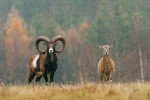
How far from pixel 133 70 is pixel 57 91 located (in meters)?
51.7

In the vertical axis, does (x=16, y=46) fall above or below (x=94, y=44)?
above

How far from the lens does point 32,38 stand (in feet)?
328

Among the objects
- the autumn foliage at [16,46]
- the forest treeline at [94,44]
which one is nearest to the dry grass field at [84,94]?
the forest treeline at [94,44]

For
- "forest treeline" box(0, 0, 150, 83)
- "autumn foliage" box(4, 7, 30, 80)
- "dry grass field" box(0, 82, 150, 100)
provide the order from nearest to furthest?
"dry grass field" box(0, 82, 150, 100), "forest treeline" box(0, 0, 150, 83), "autumn foliage" box(4, 7, 30, 80)

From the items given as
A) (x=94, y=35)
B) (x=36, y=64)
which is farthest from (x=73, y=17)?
(x=36, y=64)

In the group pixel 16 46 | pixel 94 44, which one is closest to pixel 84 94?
pixel 94 44

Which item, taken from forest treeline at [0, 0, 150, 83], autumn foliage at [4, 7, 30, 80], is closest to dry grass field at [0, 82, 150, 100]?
forest treeline at [0, 0, 150, 83]

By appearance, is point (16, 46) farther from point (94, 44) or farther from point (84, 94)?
point (84, 94)

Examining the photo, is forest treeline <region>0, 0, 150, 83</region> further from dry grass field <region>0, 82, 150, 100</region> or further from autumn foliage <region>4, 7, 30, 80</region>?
dry grass field <region>0, 82, 150, 100</region>

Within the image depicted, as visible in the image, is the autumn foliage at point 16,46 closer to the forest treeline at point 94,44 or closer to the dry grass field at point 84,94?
the forest treeline at point 94,44

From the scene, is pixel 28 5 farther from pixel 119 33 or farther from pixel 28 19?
pixel 119 33

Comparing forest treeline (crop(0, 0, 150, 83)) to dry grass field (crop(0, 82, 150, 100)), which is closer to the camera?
dry grass field (crop(0, 82, 150, 100))

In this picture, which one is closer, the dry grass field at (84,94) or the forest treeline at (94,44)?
the dry grass field at (84,94)

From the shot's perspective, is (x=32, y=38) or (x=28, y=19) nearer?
(x=32, y=38)
